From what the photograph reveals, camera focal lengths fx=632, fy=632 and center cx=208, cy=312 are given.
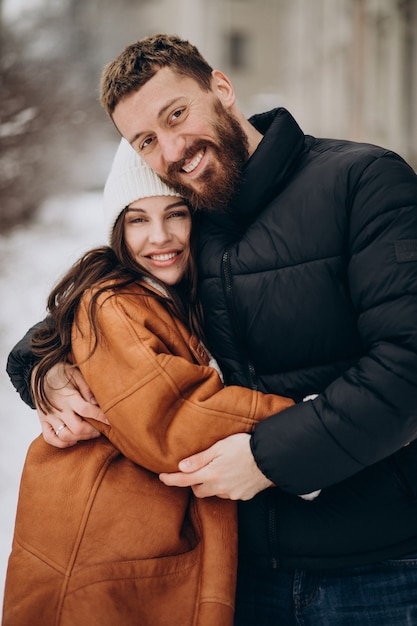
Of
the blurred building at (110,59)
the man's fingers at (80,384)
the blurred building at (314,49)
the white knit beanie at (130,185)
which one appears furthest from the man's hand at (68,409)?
the blurred building at (314,49)

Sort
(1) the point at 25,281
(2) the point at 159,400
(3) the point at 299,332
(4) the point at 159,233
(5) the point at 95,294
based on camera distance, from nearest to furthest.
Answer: (2) the point at 159,400
(3) the point at 299,332
(5) the point at 95,294
(4) the point at 159,233
(1) the point at 25,281

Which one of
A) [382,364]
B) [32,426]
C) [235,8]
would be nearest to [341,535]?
[382,364]

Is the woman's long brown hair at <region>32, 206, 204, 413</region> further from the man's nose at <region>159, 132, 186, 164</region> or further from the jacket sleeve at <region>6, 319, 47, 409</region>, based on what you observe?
the man's nose at <region>159, 132, 186, 164</region>

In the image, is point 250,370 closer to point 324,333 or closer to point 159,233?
point 324,333

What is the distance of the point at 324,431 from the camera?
1644 millimetres

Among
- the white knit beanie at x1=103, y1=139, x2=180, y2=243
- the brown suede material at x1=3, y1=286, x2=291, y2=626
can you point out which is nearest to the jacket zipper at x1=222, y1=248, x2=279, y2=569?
the brown suede material at x1=3, y1=286, x2=291, y2=626

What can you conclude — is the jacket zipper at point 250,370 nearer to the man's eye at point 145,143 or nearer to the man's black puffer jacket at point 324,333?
the man's black puffer jacket at point 324,333

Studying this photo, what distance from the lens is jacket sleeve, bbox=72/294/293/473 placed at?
1710 millimetres

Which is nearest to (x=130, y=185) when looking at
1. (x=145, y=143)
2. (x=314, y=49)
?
(x=145, y=143)

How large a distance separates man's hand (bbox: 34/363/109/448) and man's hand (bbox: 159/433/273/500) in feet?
1.03

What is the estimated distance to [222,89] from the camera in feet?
7.01

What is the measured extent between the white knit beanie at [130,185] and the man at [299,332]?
7 centimetres

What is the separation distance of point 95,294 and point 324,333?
0.69 meters

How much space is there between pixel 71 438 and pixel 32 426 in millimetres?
2251
